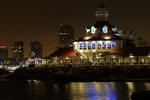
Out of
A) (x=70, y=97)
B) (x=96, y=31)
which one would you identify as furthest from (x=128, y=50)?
(x=70, y=97)

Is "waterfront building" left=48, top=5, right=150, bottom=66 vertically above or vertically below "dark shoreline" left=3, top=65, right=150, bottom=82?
above

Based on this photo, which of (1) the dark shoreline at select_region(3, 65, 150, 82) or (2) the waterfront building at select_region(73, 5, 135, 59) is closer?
(1) the dark shoreline at select_region(3, 65, 150, 82)

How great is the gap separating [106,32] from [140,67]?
22.5m

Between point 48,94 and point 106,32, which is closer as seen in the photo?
point 48,94

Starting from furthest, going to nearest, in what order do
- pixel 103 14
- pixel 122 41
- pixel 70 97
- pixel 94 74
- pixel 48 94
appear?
pixel 103 14
pixel 122 41
pixel 94 74
pixel 48 94
pixel 70 97

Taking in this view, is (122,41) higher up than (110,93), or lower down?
higher up

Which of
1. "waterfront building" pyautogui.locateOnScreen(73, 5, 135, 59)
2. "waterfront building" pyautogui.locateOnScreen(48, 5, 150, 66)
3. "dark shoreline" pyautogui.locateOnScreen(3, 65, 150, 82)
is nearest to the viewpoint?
"dark shoreline" pyautogui.locateOnScreen(3, 65, 150, 82)

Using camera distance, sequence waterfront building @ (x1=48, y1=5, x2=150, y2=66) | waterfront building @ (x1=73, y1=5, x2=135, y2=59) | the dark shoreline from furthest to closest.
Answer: waterfront building @ (x1=73, y1=5, x2=135, y2=59) → waterfront building @ (x1=48, y1=5, x2=150, y2=66) → the dark shoreline

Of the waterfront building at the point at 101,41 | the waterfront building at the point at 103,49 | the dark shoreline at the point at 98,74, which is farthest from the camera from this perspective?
the waterfront building at the point at 101,41

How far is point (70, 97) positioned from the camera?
83375 mm

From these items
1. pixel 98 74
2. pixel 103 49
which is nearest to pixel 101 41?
pixel 103 49

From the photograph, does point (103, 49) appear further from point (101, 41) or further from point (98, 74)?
point (98, 74)

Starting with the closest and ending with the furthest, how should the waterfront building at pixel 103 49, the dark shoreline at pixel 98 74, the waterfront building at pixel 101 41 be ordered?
the dark shoreline at pixel 98 74 < the waterfront building at pixel 103 49 < the waterfront building at pixel 101 41

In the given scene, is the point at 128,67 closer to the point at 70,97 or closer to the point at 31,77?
the point at 31,77
